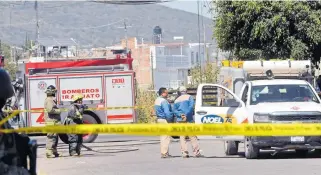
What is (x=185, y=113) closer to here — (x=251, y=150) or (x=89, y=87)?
(x=251, y=150)

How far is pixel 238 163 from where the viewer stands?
18.5m

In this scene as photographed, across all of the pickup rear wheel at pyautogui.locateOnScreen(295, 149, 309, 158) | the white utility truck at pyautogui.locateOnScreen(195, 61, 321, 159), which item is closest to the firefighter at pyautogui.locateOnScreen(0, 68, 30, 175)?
the white utility truck at pyautogui.locateOnScreen(195, 61, 321, 159)

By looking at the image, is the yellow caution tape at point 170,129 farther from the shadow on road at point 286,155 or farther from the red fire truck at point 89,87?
the red fire truck at point 89,87

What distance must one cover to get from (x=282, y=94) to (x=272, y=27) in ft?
49.0

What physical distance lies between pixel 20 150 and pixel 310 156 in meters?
14.1

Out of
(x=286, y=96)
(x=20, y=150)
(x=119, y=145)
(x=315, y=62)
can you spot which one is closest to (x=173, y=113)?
(x=286, y=96)

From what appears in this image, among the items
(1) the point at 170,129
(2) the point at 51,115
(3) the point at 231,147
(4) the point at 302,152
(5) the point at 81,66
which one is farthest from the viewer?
(5) the point at 81,66

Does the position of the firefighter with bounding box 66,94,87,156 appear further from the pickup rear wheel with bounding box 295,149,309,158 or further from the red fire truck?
the red fire truck

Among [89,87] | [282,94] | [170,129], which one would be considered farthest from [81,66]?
[170,129]

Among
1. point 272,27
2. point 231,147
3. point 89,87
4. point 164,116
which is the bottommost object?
point 231,147

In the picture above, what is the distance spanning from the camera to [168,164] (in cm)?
1870

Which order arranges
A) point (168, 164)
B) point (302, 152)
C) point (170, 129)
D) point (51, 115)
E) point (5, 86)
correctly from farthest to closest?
point (51, 115)
point (302, 152)
point (168, 164)
point (170, 129)
point (5, 86)

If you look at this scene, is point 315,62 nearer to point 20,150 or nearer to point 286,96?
Result: point 286,96

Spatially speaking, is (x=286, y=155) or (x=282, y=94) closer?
(x=282, y=94)
